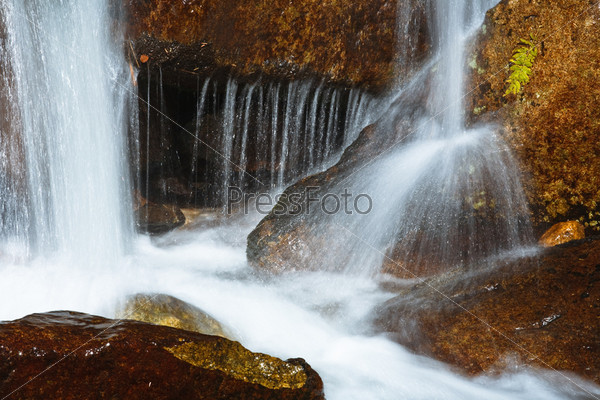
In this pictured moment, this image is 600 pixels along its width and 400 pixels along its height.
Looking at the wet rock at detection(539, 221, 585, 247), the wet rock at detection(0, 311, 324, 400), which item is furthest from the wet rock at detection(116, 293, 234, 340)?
the wet rock at detection(539, 221, 585, 247)

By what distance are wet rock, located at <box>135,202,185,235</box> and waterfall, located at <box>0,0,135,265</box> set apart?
0.48 m

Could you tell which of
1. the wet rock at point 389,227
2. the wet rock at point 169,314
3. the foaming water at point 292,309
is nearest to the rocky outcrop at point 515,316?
the foaming water at point 292,309

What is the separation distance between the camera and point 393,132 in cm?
568

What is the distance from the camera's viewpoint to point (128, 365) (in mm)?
2400

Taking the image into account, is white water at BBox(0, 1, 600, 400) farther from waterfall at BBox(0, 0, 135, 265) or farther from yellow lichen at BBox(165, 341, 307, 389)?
yellow lichen at BBox(165, 341, 307, 389)

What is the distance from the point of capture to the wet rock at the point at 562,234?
4305 millimetres

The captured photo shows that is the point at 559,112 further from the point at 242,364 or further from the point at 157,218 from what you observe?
the point at 157,218

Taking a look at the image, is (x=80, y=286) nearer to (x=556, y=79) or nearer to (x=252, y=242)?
(x=252, y=242)

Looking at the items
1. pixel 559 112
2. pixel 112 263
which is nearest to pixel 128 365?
pixel 112 263

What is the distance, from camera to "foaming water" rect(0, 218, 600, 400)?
328 centimetres

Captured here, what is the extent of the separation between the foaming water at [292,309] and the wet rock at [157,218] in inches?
26.0

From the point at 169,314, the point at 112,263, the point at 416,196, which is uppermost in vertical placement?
the point at 416,196

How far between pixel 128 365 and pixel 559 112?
4.41m

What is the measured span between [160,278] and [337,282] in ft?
6.68
